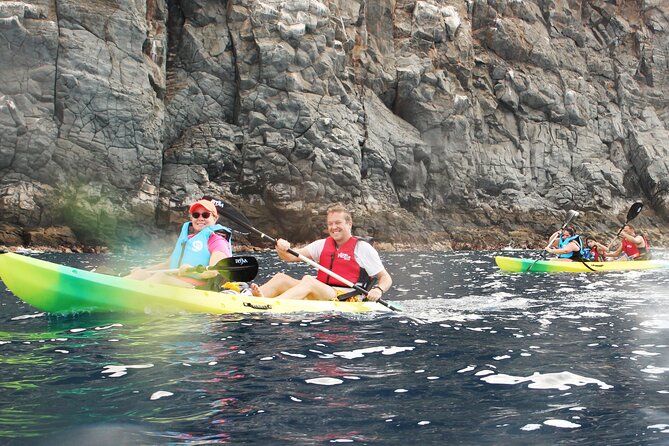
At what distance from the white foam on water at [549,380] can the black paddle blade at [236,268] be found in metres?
3.58

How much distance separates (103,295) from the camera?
714 centimetres

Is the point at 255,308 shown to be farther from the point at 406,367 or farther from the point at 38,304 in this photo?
the point at 406,367

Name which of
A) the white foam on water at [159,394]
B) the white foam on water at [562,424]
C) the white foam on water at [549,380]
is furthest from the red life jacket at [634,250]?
the white foam on water at [159,394]

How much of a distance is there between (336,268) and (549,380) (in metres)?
4.34

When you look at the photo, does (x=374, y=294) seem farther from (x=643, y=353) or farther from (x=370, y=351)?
(x=643, y=353)

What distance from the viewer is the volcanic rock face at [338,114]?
103 feet

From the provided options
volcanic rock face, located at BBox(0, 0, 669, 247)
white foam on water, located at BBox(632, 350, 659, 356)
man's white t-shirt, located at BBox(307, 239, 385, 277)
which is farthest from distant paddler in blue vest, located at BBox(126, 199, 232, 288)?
volcanic rock face, located at BBox(0, 0, 669, 247)

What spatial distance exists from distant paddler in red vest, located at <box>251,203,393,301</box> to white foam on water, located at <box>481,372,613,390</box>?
12.1 ft

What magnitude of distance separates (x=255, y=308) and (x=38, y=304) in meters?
2.53

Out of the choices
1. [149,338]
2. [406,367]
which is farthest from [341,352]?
[149,338]

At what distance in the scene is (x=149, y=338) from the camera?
5902mm

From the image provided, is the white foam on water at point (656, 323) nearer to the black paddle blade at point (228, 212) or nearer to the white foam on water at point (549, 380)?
the white foam on water at point (549, 380)

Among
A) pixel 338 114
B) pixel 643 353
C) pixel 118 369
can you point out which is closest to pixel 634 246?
pixel 643 353

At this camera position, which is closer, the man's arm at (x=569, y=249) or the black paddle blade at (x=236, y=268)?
the black paddle blade at (x=236, y=268)
